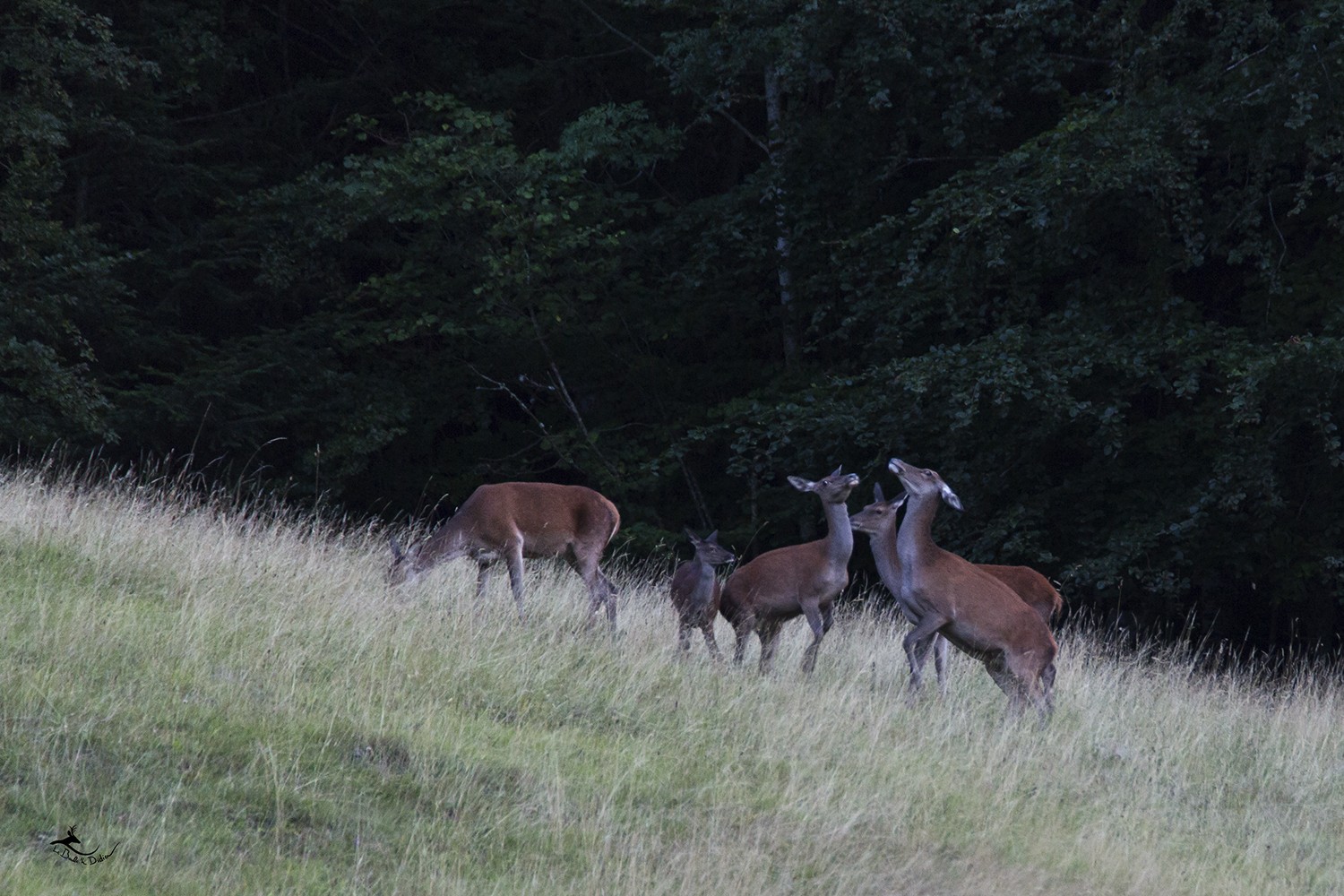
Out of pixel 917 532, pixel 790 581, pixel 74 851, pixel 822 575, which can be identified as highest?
pixel 917 532

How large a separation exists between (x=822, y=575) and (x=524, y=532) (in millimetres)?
2952

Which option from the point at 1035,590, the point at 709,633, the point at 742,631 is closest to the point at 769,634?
the point at 742,631

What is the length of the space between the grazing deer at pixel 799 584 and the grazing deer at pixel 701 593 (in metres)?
0.13

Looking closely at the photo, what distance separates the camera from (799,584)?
9.30 m

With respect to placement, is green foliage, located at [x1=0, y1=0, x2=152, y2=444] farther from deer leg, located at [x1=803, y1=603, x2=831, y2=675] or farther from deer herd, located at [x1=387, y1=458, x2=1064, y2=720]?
deer leg, located at [x1=803, y1=603, x2=831, y2=675]

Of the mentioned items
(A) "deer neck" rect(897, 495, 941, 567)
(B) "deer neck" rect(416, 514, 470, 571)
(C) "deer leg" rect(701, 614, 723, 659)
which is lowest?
(B) "deer neck" rect(416, 514, 470, 571)

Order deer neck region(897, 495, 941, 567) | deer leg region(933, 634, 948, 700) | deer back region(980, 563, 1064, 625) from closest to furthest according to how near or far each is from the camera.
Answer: deer neck region(897, 495, 941, 567), deer leg region(933, 634, 948, 700), deer back region(980, 563, 1064, 625)

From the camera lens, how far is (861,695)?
8305 millimetres

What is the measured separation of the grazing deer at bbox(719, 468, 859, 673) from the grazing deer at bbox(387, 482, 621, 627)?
5.12 feet

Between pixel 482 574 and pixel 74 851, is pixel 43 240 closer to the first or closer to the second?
pixel 482 574

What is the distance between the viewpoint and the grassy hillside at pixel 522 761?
5.18 meters

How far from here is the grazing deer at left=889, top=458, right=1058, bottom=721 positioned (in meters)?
8.31

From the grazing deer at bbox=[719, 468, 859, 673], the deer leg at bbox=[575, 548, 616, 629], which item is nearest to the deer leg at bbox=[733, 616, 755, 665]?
the grazing deer at bbox=[719, 468, 859, 673]

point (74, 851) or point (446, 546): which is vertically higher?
point (74, 851)
